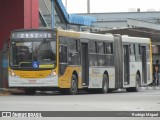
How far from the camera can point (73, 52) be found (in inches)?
1075

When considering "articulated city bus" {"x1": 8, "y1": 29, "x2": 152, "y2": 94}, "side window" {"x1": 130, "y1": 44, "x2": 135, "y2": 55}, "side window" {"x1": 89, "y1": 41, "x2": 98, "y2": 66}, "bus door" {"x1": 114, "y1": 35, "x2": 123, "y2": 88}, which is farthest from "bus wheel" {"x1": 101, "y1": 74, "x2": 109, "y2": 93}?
"side window" {"x1": 130, "y1": 44, "x2": 135, "y2": 55}

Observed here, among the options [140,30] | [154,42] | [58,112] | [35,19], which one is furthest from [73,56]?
[154,42]

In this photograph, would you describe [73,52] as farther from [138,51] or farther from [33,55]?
[138,51]

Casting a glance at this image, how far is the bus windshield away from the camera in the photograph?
26.0 meters

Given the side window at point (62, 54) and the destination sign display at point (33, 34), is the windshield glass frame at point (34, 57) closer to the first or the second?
the destination sign display at point (33, 34)

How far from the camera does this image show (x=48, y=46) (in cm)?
2616

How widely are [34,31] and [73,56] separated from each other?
219cm

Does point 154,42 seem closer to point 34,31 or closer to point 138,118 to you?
point 34,31

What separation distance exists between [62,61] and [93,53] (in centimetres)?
314

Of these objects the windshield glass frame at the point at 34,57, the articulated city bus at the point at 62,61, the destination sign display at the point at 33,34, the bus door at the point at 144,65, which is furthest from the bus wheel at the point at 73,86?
the bus door at the point at 144,65

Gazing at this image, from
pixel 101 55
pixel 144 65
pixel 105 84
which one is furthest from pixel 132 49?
→ pixel 101 55

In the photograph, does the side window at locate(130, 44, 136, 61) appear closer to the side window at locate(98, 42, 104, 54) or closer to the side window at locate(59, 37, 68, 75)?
the side window at locate(98, 42, 104, 54)

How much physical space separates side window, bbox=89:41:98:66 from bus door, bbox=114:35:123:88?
7.92ft

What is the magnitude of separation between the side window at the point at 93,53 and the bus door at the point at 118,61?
242 centimetres
